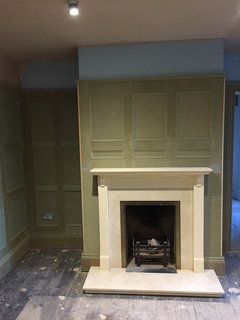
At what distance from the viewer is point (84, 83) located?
3.21m

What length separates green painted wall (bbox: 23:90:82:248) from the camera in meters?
3.92

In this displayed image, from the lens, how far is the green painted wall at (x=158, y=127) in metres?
3.14

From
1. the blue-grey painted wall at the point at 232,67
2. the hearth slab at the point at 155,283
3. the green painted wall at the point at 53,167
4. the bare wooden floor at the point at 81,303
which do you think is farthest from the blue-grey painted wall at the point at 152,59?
the bare wooden floor at the point at 81,303

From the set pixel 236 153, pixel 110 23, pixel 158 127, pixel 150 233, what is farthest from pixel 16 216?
pixel 236 153

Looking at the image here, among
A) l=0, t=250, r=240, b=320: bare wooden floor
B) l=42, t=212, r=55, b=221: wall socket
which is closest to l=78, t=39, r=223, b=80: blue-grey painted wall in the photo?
l=42, t=212, r=55, b=221: wall socket

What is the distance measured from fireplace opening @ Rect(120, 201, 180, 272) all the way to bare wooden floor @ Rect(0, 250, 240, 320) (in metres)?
0.50

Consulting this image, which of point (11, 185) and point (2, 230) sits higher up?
point (11, 185)

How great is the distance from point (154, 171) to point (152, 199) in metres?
0.34

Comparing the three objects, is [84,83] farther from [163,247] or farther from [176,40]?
[163,247]

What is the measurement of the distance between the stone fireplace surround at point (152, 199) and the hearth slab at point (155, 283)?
1 cm

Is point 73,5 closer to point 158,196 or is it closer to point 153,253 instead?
point 158,196

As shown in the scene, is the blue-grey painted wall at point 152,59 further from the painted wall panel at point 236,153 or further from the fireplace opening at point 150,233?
the painted wall panel at point 236,153

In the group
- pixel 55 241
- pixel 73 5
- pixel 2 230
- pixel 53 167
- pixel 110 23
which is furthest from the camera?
pixel 55 241

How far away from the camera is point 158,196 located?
127 inches
